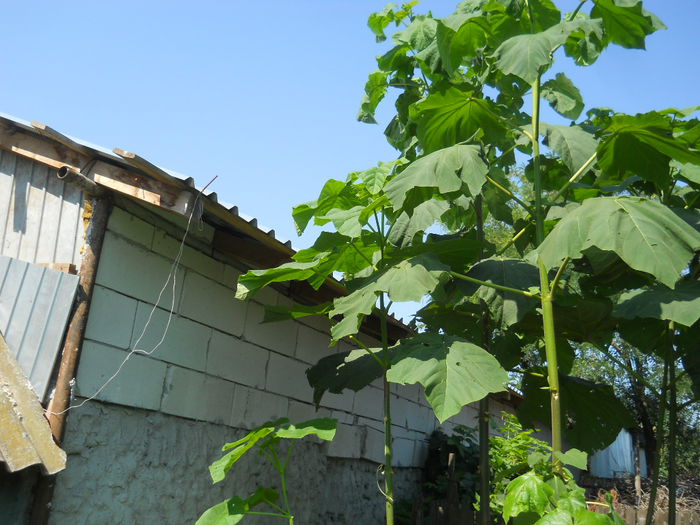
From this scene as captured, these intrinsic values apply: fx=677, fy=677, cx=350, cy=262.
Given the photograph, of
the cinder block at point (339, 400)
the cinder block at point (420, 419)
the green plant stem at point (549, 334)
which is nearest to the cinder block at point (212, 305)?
the cinder block at point (339, 400)

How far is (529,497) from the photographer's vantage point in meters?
2.61

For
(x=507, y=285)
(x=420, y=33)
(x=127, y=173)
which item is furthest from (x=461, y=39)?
(x=127, y=173)

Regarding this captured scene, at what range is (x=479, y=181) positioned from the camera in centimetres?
327

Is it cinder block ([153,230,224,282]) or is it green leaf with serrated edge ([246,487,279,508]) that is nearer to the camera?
green leaf with serrated edge ([246,487,279,508])

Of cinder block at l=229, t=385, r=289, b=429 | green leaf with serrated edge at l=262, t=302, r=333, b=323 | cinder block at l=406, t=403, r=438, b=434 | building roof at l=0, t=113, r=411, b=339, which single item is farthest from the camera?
cinder block at l=406, t=403, r=438, b=434

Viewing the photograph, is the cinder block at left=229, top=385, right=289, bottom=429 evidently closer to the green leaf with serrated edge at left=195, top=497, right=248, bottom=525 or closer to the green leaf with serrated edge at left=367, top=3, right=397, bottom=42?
the green leaf with serrated edge at left=195, top=497, right=248, bottom=525

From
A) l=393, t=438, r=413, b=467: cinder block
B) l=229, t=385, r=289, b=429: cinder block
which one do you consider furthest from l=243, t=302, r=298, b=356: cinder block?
l=393, t=438, r=413, b=467: cinder block

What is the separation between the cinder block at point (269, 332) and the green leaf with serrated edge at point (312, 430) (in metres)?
1.39

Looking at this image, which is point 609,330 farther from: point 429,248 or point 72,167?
point 72,167

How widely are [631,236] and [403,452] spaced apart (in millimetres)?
4836

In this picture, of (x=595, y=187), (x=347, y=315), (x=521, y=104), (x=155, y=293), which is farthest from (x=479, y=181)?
(x=155, y=293)

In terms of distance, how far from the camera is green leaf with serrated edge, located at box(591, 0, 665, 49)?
359cm

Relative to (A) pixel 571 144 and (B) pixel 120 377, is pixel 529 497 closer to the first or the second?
(A) pixel 571 144

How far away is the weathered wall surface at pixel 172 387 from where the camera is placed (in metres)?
3.70
